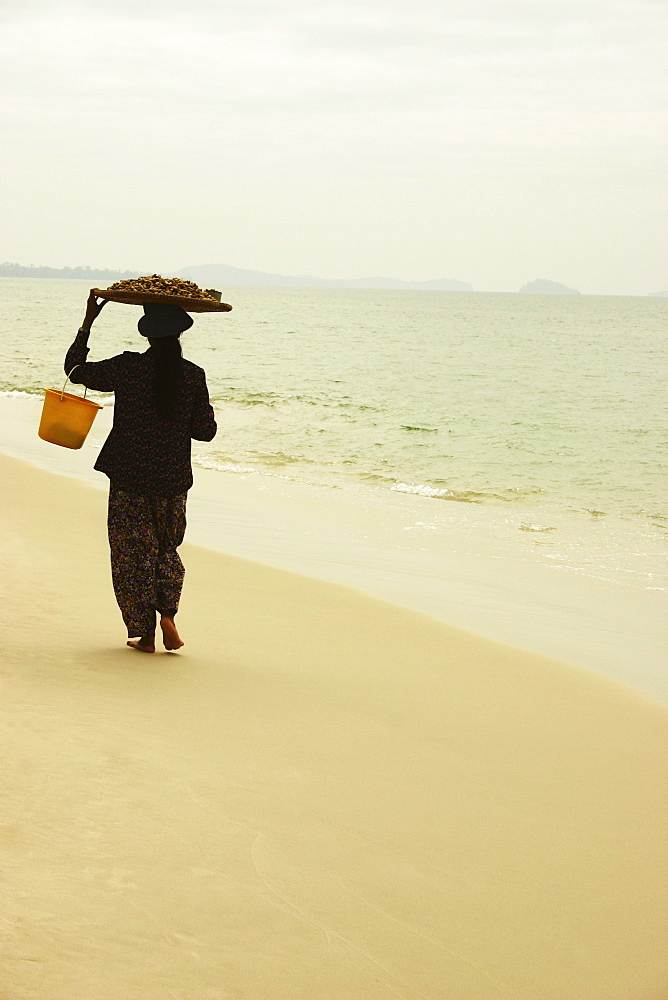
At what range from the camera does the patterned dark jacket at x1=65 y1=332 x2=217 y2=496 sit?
443 centimetres

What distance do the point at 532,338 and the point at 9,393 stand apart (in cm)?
5095

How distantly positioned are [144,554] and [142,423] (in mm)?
619

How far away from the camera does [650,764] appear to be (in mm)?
4102

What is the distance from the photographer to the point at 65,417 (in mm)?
4566

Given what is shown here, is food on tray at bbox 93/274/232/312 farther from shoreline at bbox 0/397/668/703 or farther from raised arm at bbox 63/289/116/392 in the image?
shoreline at bbox 0/397/668/703

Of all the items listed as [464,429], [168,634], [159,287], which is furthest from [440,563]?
[464,429]

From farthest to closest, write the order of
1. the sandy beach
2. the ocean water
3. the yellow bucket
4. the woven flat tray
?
the ocean water
the yellow bucket
the woven flat tray
the sandy beach

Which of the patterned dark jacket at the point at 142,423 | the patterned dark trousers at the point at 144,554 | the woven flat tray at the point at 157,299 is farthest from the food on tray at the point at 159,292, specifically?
the patterned dark trousers at the point at 144,554

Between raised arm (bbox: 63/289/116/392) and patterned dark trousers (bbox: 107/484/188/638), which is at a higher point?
raised arm (bbox: 63/289/116/392)

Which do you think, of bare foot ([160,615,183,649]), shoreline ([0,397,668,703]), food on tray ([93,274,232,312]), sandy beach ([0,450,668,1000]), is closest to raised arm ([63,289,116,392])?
food on tray ([93,274,232,312])

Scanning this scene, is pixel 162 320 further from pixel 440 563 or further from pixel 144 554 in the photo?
pixel 440 563

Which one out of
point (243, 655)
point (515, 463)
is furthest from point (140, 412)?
point (515, 463)

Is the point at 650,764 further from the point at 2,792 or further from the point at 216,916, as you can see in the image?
the point at 2,792

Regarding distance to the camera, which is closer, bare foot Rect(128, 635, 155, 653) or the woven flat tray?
the woven flat tray
